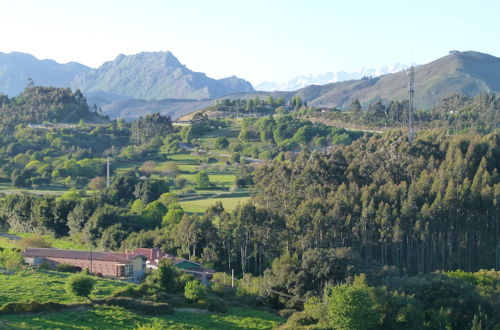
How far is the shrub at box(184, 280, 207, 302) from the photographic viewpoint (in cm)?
3216

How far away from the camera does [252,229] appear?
146 feet

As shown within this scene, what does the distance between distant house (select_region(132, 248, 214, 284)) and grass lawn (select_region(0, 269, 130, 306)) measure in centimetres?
477

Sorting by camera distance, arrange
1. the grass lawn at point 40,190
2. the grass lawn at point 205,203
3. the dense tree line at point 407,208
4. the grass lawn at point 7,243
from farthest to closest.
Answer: the grass lawn at point 40,190
the grass lawn at point 205,203
the grass lawn at point 7,243
the dense tree line at point 407,208

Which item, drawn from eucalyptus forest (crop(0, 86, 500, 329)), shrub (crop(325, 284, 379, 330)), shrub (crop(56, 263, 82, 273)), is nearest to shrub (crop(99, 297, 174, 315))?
eucalyptus forest (crop(0, 86, 500, 329))

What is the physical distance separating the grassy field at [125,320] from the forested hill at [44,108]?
9041 cm

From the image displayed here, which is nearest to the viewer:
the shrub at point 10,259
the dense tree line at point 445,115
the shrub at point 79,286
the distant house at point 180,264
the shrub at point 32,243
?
the shrub at point 79,286

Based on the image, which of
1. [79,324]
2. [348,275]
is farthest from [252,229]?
[79,324]

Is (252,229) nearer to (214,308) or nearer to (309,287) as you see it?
(309,287)

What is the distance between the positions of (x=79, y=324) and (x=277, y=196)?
2832 cm

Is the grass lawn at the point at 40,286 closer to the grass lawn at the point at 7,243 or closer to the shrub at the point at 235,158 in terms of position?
the grass lawn at the point at 7,243

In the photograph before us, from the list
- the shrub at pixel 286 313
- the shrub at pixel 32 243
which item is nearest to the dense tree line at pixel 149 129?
the shrub at pixel 32 243

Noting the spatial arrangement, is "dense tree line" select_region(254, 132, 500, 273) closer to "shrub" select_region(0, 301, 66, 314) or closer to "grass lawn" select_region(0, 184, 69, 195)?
"shrub" select_region(0, 301, 66, 314)

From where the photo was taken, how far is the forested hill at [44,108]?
119688 millimetres

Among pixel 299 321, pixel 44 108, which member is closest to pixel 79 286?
pixel 299 321
